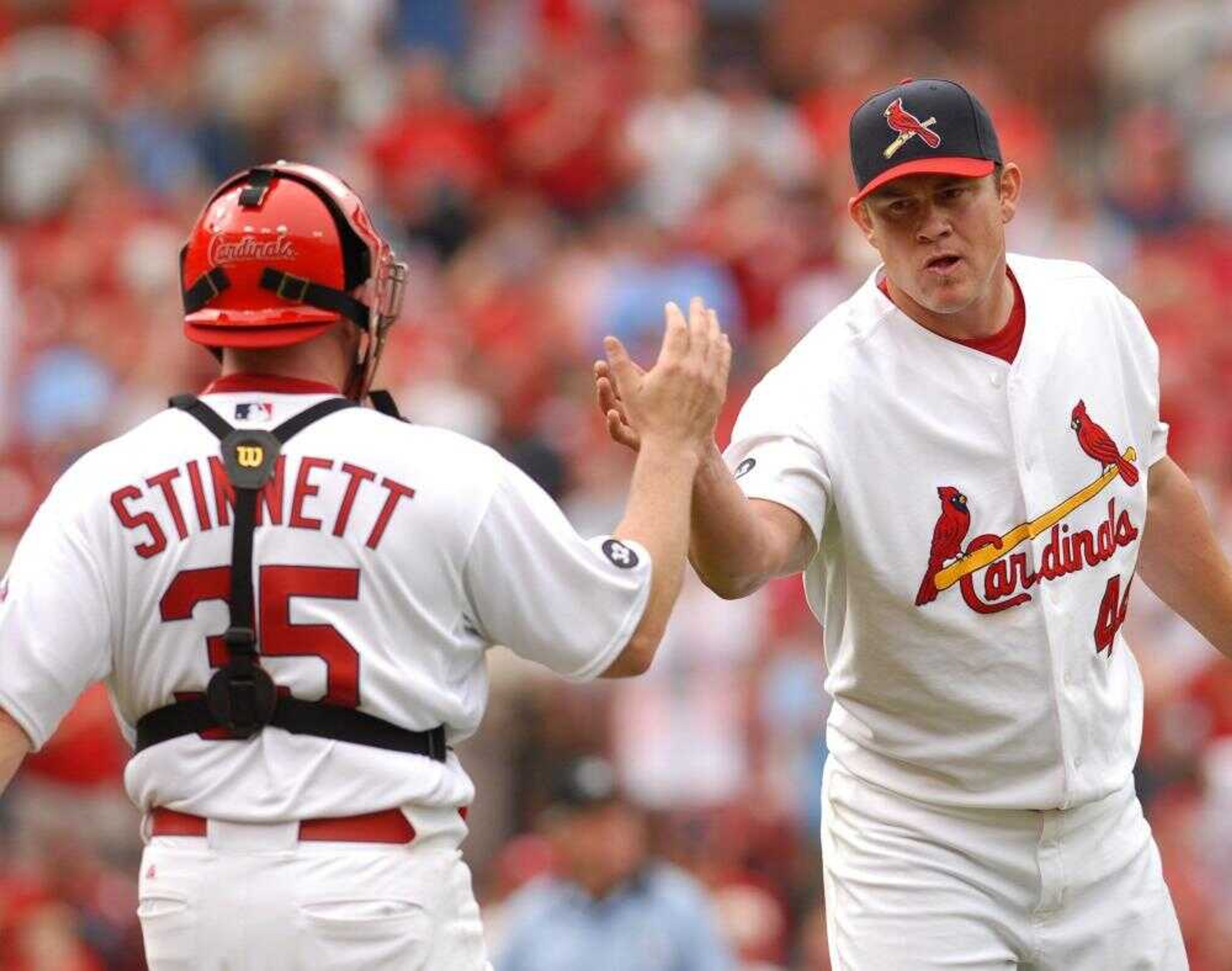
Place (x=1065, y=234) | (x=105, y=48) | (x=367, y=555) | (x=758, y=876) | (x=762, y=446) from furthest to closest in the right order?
(x=105, y=48), (x=1065, y=234), (x=758, y=876), (x=762, y=446), (x=367, y=555)

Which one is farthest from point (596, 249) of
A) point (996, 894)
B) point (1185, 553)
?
point (996, 894)

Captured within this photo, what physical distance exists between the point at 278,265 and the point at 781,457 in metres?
1.17

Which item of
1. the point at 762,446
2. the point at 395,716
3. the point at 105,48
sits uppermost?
the point at 105,48

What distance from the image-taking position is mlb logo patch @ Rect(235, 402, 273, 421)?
438cm

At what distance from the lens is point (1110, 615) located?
17.3ft

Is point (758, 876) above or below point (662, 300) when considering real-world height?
below

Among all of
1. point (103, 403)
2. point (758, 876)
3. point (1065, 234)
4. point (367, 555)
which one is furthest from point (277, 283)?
point (1065, 234)

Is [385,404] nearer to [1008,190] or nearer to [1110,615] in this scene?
[1008,190]

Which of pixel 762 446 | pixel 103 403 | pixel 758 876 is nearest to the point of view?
pixel 762 446

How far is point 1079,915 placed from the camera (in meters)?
5.20

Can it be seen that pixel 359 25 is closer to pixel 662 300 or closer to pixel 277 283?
pixel 662 300

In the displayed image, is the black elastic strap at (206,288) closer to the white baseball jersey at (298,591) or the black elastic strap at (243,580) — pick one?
the white baseball jersey at (298,591)

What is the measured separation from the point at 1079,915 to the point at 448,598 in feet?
5.53

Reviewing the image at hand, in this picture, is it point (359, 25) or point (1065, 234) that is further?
point (359, 25)
